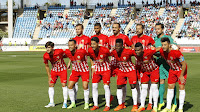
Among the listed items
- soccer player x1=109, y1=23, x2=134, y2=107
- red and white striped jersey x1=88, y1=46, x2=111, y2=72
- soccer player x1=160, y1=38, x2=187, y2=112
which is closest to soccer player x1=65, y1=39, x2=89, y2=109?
red and white striped jersey x1=88, y1=46, x2=111, y2=72

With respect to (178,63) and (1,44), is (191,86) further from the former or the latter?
(1,44)

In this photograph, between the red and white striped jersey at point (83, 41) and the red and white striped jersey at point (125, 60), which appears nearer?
the red and white striped jersey at point (125, 60)

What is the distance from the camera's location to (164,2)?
197 ft

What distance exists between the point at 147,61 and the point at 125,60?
551 mm

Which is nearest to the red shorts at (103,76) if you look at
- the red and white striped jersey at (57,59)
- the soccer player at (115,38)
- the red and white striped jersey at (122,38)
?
the soccer player at (115,38)

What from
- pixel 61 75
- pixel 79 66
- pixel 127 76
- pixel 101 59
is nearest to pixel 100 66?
pixel 101 59

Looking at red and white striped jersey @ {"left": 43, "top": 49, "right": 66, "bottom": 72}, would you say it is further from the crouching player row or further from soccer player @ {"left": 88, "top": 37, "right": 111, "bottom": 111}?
soccer player @ {"left": 88, "top": 37, "right": 111, "bottom": 111}

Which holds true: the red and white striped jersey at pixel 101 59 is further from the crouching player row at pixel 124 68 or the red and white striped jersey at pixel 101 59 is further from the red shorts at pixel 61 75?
the red shorts at pixel 61 75

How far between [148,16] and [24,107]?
49220mm

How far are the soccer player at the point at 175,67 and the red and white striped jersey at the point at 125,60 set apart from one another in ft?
2.66

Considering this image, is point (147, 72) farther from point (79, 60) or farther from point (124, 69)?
point (79, 60)

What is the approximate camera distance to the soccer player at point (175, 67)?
7.33 metres

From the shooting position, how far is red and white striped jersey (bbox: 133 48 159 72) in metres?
7.79

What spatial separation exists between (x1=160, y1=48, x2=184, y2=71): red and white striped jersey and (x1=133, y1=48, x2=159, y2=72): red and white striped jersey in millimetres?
292
